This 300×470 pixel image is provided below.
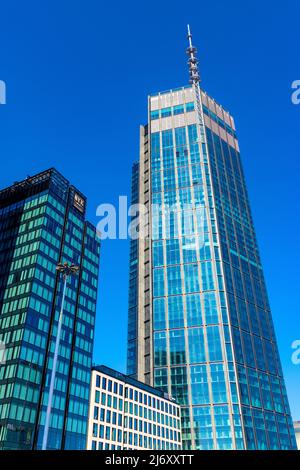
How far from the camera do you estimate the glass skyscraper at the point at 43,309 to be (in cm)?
7594

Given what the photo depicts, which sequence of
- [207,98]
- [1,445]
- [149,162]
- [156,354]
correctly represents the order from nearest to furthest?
[1,445], [156,354], [149,162], [207,98]

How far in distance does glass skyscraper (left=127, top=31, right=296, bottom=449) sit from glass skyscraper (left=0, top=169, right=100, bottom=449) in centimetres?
4187

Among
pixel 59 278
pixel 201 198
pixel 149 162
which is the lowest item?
pixel 59 278

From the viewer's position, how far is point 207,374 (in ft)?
414

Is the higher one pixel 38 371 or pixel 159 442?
pixel 38 371

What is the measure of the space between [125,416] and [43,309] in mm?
31475

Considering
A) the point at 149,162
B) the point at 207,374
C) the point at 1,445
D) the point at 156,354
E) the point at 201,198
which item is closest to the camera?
the point at 1,445

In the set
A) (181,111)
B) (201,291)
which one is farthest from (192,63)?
(201,291)

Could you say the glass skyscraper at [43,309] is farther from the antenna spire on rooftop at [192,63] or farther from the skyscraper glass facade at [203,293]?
the antenna spire on rooftop at [192,63]

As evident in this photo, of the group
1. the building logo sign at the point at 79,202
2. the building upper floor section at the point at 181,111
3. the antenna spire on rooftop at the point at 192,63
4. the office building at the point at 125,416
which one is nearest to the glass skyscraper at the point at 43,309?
the building logo sign at the point at 79,202

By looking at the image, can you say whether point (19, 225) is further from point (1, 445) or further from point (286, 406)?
point (286, 406)

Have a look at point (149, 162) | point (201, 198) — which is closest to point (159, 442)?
point (201, 198)

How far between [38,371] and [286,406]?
9295cm

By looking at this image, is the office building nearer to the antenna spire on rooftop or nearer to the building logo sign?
the building logo sign
